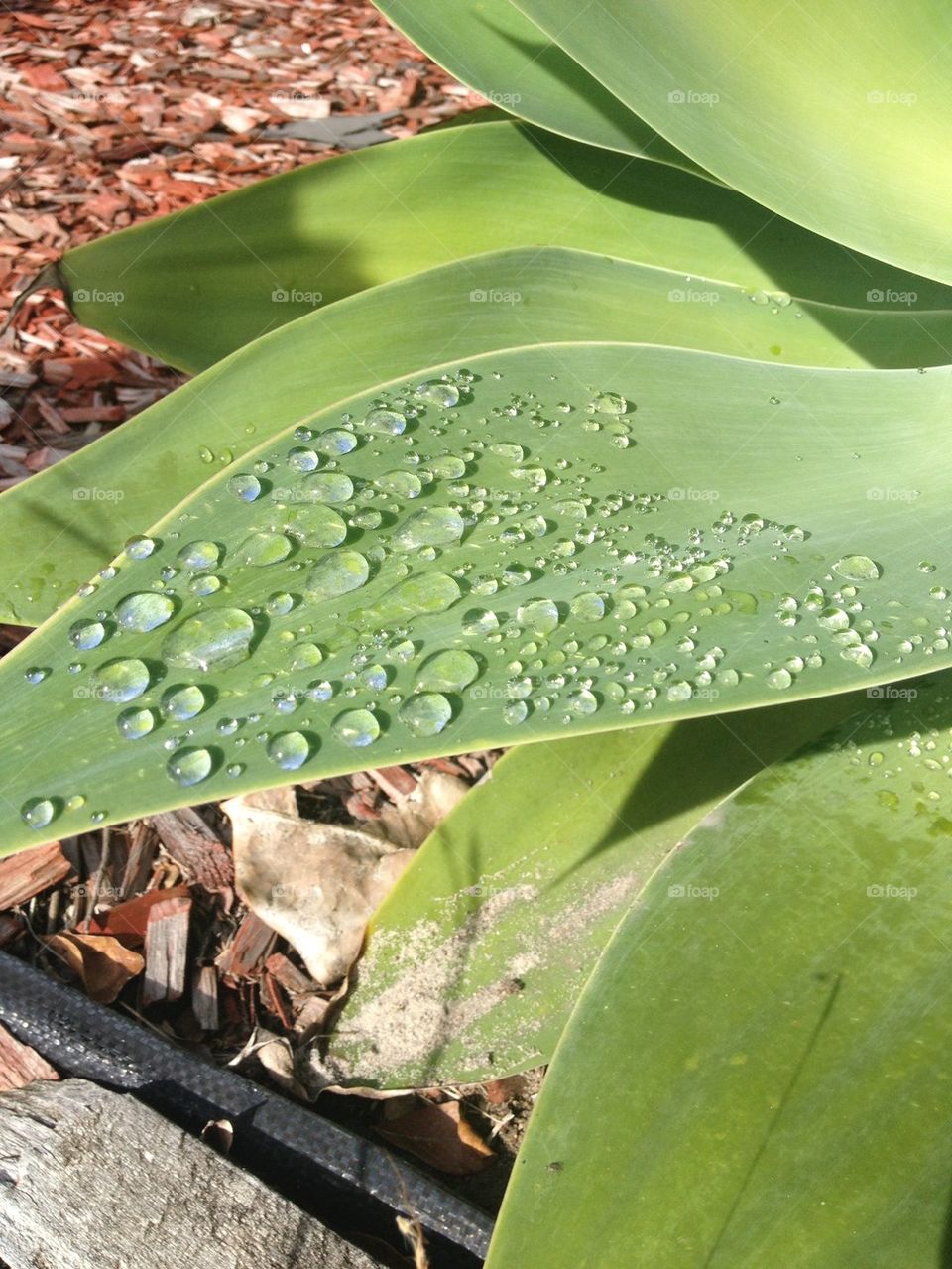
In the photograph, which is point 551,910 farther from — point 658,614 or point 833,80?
point 833,80

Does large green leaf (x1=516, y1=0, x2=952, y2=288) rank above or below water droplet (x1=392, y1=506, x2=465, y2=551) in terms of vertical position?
above

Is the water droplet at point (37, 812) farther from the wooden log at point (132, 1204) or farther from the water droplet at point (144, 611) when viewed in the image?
the wooden log at point (132, 1204)


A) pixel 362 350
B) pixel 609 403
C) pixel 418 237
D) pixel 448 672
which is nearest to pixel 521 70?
pixel 418 237

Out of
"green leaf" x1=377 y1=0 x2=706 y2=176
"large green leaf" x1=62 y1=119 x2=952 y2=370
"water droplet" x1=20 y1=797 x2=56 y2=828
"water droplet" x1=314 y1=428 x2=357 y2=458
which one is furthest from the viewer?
"large green leaf" x1=62 y1=119 x2=952 y2=370

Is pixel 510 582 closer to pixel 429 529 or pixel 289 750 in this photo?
pixel 429 529

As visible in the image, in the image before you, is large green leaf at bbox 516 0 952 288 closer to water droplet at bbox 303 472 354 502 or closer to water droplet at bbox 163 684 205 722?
water droplet at bbox 303 472 354 502

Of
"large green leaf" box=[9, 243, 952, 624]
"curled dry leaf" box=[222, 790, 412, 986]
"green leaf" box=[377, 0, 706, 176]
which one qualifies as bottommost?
"curled dry leaf" box=[222, 790, 412, 986]

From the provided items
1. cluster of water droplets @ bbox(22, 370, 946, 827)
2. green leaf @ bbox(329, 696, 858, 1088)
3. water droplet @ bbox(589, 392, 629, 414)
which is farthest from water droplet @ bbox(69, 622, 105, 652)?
green leaf @ bbox(329, 696, 858, 1088)
